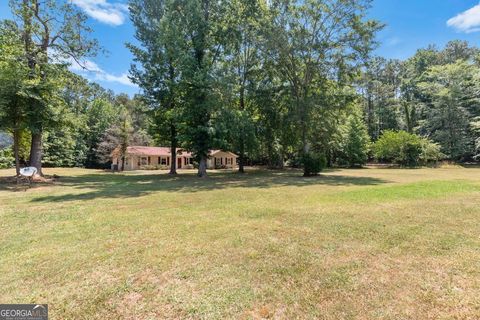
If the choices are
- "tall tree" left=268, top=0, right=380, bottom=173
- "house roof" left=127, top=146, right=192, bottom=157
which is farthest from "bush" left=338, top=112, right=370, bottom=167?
"house roof" left=127, top=146, right=192, bottom=157

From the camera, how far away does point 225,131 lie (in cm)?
1812

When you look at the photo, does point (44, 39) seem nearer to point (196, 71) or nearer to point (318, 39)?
point (196, 71)

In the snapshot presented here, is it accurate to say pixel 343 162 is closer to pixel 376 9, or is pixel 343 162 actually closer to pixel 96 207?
pixel 376 9

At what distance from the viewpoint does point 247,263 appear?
399 cm

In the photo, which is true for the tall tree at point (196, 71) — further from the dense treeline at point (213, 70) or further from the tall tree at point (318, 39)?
the tall tree at point (318, 39)

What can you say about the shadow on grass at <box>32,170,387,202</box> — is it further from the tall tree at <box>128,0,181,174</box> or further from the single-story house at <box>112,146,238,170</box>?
the single-story house at <box>112,146,238,170</box>

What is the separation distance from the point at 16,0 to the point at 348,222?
73.6 feet

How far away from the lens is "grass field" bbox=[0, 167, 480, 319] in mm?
2941

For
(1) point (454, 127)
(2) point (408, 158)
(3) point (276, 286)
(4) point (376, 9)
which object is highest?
(4) point (376, 9)

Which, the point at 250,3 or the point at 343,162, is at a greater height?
the point at 250,3

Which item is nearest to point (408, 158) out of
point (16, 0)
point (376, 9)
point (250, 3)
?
point (376, 9)

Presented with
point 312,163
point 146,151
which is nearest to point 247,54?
point 312,163

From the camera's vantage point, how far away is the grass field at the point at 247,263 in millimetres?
2941

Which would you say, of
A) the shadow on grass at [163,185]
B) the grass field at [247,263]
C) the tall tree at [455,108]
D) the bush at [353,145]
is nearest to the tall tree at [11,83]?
the shadow on grass at [163,185]
